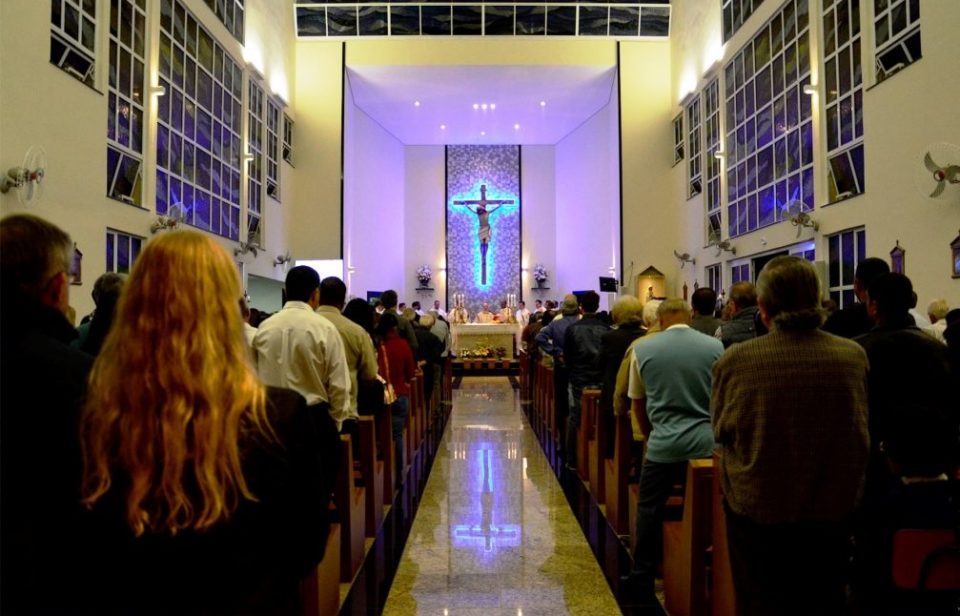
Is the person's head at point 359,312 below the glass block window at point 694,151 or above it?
below

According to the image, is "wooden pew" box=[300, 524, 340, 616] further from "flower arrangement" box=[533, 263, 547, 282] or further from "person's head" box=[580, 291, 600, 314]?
"flower arrangement" box=[533, 263, 547, 282]

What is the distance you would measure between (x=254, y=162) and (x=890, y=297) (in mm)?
13067

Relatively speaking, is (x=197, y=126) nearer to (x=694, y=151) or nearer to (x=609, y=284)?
(x=609, y=284)

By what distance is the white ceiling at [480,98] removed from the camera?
16.4 metres

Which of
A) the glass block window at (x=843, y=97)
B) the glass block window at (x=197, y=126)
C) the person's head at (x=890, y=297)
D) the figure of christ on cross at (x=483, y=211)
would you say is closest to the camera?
the person's head at (x=890, y=297)

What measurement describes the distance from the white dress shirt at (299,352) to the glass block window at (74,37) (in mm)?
5821

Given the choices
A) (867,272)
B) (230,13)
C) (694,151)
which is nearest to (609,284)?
(694,151)

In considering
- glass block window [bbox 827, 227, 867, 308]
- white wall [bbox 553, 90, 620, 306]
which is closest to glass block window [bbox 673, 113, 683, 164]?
white wall [bbox 553, 90, 620, 306]

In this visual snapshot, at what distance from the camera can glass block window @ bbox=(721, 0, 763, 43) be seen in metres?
12.2

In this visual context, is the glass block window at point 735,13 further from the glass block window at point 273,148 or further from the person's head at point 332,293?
the person's head at point 332,293

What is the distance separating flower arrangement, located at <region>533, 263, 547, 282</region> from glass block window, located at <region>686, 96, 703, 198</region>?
20.8ft

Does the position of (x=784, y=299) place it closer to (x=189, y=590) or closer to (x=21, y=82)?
(x=189, y=590)

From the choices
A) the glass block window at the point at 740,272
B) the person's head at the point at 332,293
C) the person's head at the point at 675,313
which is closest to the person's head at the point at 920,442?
the person's head at the point at 675,313

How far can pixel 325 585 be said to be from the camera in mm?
3061
